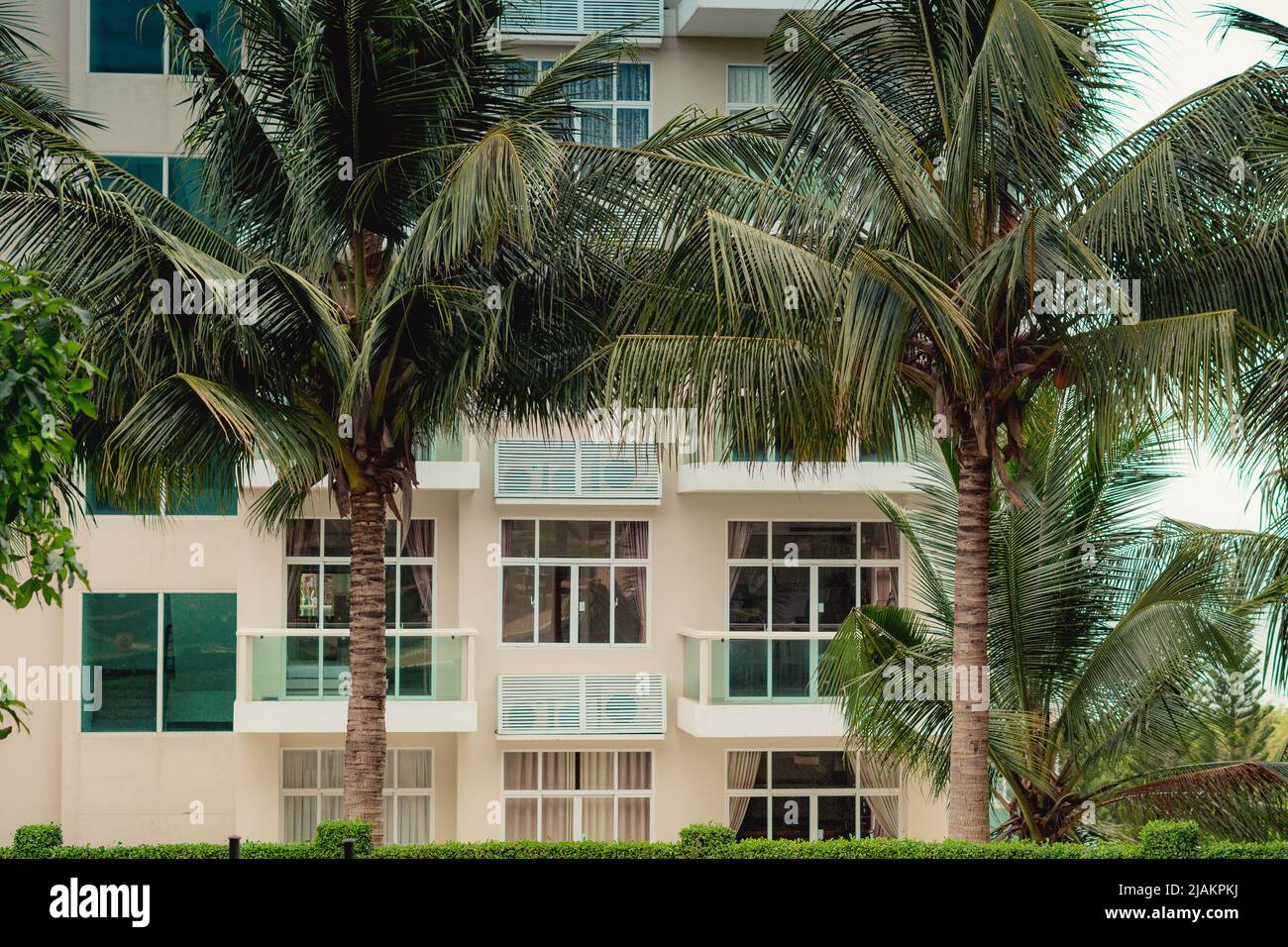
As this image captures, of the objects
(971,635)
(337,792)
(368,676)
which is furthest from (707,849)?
(337,792)

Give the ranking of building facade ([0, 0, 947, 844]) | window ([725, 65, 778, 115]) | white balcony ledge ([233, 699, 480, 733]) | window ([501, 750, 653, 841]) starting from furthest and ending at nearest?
1. window ([725, 65, 778, 115])
2. window ([501, 750, 653, 841])
3. building facade ([0, 0, 947, 844])
4. white balcony ledge ([233, 699, 480, 733])

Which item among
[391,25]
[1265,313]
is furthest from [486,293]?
[1265,313]

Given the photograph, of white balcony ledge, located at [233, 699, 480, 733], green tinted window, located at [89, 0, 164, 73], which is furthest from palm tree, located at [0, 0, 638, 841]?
green tinted window, located at [89, 0, 164, 73]

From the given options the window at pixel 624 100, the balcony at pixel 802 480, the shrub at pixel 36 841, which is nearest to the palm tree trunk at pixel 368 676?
the shrub at pixel 36 841

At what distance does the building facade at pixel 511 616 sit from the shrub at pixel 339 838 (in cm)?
909

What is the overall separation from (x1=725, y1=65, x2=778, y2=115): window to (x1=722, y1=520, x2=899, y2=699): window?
6855mm

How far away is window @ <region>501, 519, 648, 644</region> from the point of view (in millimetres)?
21359

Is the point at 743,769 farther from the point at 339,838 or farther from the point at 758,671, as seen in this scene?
the point at 339,838

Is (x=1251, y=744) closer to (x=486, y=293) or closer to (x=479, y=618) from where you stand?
(x=479, y=618)

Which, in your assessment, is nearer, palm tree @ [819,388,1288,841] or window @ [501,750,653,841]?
palm tree @ [819,388,1288,841]

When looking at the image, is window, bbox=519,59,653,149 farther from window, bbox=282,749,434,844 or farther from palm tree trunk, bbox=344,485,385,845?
palm tree trunk, bbox=344,485,385,845

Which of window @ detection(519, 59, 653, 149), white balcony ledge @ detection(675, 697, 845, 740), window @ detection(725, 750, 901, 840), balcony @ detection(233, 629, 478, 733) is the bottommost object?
window @ detection(725, 750, 901, 840)

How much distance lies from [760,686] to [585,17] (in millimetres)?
→ 10872
